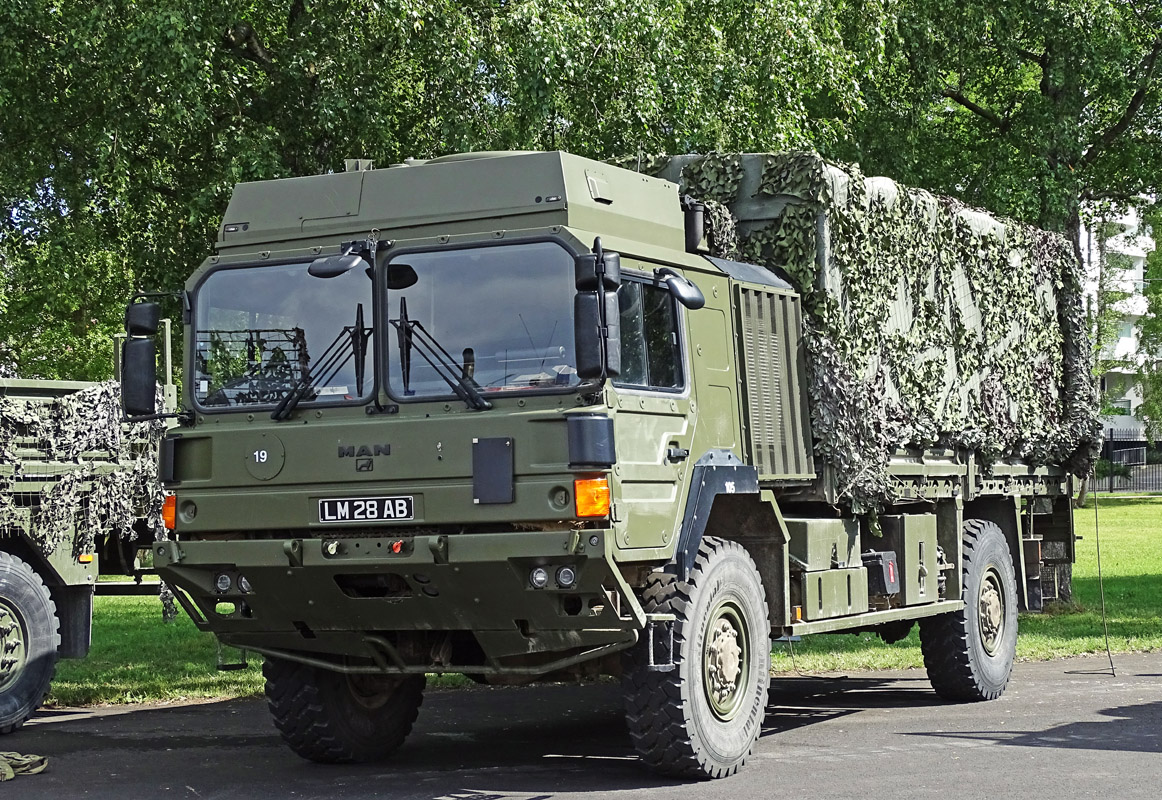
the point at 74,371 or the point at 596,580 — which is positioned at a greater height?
the point at 74,371

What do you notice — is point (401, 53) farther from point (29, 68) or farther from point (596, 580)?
point (596, 580)

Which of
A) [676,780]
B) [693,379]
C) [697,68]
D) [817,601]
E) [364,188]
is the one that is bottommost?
[676,780]

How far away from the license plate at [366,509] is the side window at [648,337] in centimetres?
126

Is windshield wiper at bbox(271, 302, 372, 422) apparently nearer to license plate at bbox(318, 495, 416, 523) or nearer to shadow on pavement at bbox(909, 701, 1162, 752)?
license plate at bbox(318, 495, 416, 523)

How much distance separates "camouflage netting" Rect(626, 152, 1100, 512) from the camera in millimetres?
10539

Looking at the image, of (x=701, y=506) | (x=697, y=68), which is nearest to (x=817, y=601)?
(x=701, y=506)

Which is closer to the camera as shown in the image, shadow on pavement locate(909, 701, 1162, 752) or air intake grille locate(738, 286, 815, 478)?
shadow on pavement locate(909, 701, 1162, 752)

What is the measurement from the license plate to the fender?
1.48 meters

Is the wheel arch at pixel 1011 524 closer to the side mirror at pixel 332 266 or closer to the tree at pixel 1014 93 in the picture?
the side mirror at pixel 332 266

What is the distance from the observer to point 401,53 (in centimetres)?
1585

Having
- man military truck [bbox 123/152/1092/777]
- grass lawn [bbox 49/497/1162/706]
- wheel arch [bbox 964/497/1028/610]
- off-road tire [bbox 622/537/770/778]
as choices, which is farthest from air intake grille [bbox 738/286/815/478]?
grass lawn [bbox 49/497/1162/706]

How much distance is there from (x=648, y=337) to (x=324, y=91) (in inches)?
315

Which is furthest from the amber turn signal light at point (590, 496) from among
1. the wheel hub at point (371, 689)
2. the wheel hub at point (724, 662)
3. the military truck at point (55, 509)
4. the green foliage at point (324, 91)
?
the green foliage at point (324, 91)

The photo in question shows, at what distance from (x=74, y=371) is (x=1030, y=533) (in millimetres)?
22179
